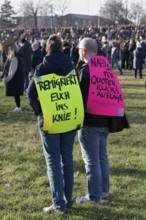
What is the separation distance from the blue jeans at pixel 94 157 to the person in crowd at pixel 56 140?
0.26m

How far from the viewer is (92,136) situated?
4.43 meters

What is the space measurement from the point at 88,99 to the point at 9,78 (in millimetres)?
5193

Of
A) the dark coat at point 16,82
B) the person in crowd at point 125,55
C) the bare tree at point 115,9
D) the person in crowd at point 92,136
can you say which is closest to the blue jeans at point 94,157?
the person in crowd at point 92,136

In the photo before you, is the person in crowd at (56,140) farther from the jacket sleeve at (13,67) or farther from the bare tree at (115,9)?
the bare tree at (115,9)

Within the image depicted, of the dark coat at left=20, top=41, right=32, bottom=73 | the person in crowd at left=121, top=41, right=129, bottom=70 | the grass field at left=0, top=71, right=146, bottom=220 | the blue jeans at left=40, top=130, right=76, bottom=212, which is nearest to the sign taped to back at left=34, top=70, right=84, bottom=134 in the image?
the blue jeans at left=40, top=130, right=76, bottom=212

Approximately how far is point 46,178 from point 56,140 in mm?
1655

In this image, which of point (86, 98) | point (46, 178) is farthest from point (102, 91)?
point (46, 178)

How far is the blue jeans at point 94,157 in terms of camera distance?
4441 mm

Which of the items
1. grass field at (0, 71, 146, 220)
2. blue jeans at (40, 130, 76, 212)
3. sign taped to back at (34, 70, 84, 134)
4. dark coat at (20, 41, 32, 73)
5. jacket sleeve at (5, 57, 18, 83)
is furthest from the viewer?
dark coat at (20, 41, 32, 73)

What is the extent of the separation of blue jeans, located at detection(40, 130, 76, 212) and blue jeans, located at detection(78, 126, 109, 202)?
8.8 inches

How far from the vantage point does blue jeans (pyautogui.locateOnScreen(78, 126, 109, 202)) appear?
4.44m

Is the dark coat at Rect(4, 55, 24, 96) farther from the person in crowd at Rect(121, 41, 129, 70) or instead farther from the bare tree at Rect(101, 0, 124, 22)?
the bare tree at Rect(101, 0, 124, 22)

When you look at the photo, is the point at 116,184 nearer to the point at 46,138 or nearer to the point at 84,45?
the point at 46,138

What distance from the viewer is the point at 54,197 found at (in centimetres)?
432
